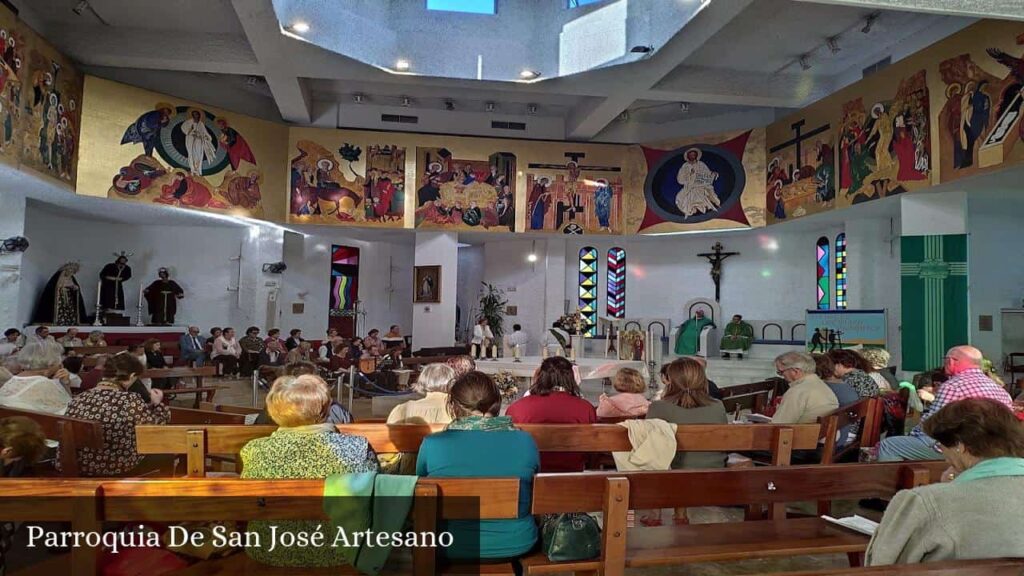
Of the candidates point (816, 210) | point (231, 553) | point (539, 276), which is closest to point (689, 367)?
point (231, 553)

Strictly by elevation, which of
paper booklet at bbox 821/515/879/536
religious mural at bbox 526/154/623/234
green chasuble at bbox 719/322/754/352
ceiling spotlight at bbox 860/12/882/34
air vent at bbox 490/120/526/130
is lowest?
paper booklet at bbox 821/515/879/536

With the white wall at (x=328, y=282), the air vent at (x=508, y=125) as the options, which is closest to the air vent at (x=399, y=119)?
the air vent at (x=508, y=125)

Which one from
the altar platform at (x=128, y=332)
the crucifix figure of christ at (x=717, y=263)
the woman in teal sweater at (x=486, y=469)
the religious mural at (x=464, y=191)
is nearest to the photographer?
the woman in teal sweater at (x=486, y=469)

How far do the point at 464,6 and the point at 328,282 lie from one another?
8.03 metres

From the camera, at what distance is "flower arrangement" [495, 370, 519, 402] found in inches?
380

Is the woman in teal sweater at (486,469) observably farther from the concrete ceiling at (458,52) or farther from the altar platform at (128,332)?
the altar platform at (128,332)

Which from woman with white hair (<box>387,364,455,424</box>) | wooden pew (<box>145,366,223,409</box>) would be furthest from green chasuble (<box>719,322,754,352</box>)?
woman with white hair (<box>387,364,455,424</box>)

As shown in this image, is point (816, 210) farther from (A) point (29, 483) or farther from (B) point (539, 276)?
(A) point (29, 483)

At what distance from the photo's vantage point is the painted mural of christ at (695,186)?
48.6ft

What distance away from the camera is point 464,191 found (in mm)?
15438

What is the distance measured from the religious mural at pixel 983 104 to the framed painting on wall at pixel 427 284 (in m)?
10.3

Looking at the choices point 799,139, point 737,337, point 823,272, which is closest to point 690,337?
point 737,337

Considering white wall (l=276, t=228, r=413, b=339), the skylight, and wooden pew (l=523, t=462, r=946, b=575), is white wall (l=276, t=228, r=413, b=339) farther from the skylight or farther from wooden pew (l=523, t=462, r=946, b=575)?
wooden pew (l=523, t=462, r=946, b=575)

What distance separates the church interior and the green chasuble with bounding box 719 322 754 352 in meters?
0.17
